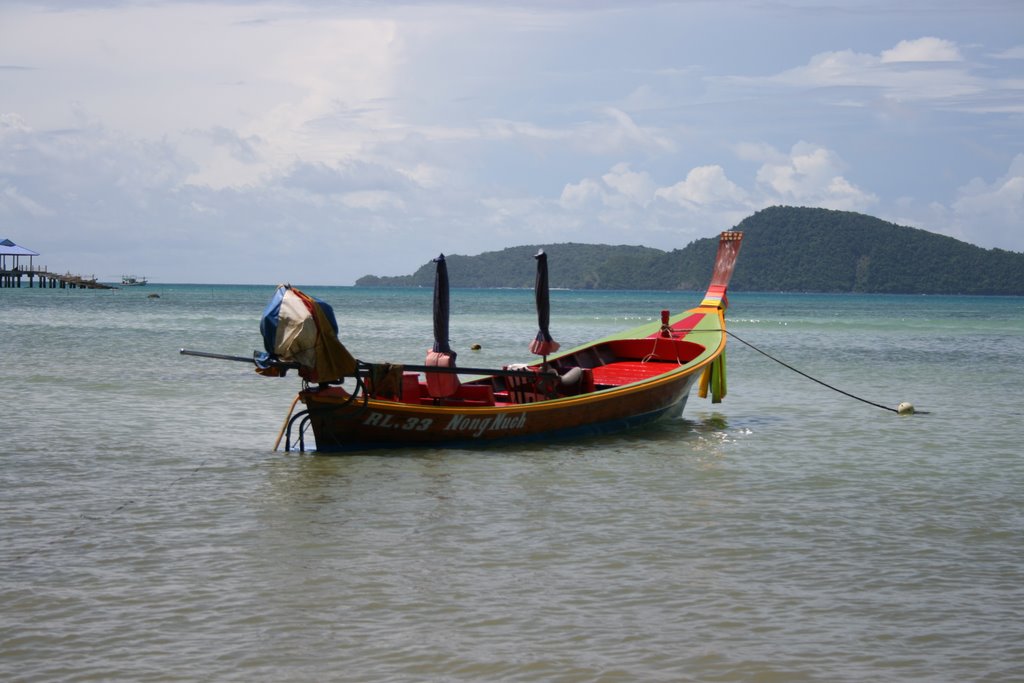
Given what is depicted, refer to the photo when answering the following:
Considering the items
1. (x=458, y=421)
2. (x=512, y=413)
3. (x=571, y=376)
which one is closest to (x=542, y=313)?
(x=571, y=376)

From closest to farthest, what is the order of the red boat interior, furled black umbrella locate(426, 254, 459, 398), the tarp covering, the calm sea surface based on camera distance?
the calm sea surface
the tarp covering
furled black umbrella locate(426, 254, 459, 398)
the red boat interior

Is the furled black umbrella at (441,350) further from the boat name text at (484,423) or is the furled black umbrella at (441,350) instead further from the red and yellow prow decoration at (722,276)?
the red and yellow prow decoration at (722,276)

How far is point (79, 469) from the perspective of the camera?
47.5 ft

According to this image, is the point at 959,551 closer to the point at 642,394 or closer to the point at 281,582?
the point at 281,582

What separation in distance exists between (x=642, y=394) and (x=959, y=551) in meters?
8.37

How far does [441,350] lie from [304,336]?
107 inches

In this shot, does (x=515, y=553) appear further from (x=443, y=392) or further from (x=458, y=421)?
(x=443, y=392)

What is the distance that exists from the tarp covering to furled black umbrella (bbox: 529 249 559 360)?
13.1ft

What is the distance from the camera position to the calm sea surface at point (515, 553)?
25.4 feet

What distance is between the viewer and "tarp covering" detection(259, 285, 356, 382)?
14234 mm

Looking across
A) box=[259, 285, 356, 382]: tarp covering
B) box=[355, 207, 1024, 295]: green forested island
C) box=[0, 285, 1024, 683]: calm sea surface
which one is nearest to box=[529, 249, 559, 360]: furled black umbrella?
box=[0, 285, 1024, 683]: calm sea surface

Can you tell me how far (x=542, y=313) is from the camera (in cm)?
1820

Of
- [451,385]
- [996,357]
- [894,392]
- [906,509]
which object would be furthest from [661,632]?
[996,357]

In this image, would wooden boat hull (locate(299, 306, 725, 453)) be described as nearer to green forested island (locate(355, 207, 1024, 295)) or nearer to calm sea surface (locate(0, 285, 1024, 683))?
calm sea surface (locate(0, 285, 1024, 683))
